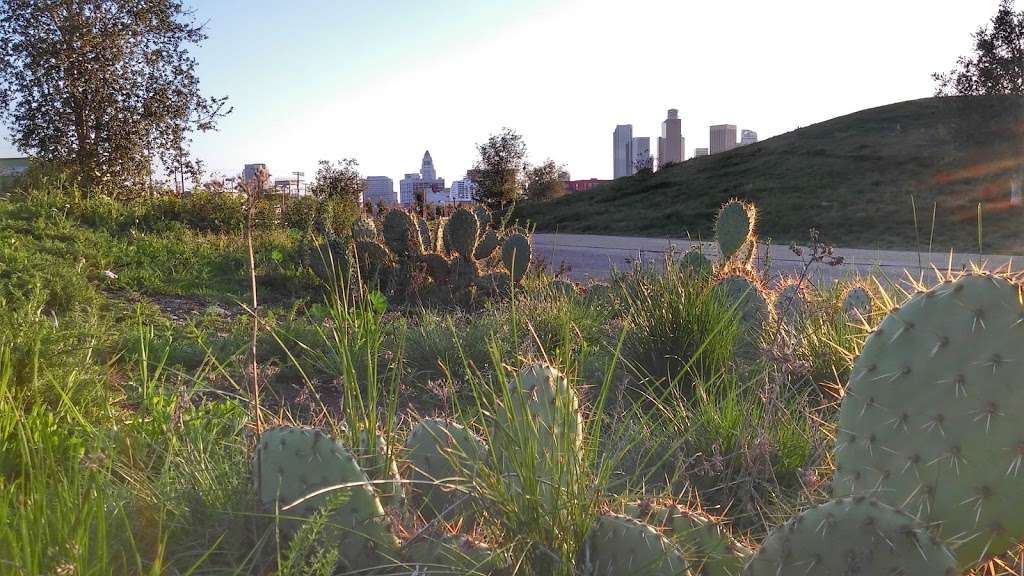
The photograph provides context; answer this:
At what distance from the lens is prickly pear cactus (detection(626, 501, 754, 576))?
1.56 m

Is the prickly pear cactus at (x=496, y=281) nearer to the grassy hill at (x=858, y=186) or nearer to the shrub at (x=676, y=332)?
the shrub at (x=676, y=332)

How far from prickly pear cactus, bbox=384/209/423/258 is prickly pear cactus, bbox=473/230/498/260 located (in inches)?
21.6

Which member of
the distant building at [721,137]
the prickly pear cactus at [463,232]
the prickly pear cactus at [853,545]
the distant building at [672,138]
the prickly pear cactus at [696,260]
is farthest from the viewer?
the distant building at [672,138]

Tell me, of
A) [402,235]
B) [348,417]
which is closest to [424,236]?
[402,235]

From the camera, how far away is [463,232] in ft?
22.0

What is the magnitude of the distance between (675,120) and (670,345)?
67.2 metres

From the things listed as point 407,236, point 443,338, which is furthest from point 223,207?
point 443,338

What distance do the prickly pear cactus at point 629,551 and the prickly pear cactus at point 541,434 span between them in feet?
0.37

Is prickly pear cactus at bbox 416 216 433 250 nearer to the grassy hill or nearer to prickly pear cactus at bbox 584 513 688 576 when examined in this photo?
prickly pear cactus at bbox 584 513 688 576

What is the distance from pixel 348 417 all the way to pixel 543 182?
4257cm

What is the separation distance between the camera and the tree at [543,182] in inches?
1719

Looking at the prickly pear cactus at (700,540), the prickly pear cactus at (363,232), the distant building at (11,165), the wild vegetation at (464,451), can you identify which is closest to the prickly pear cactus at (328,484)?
the wild vegetation at (464,451)

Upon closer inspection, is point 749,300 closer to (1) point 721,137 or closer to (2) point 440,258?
(2) point 440,258

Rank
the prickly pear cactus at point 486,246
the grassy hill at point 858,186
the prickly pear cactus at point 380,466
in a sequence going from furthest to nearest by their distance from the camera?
the grassy hill at point 858,186, the prickly pear cactus at point 486,246, the prickly pear cactus at point 380,466
